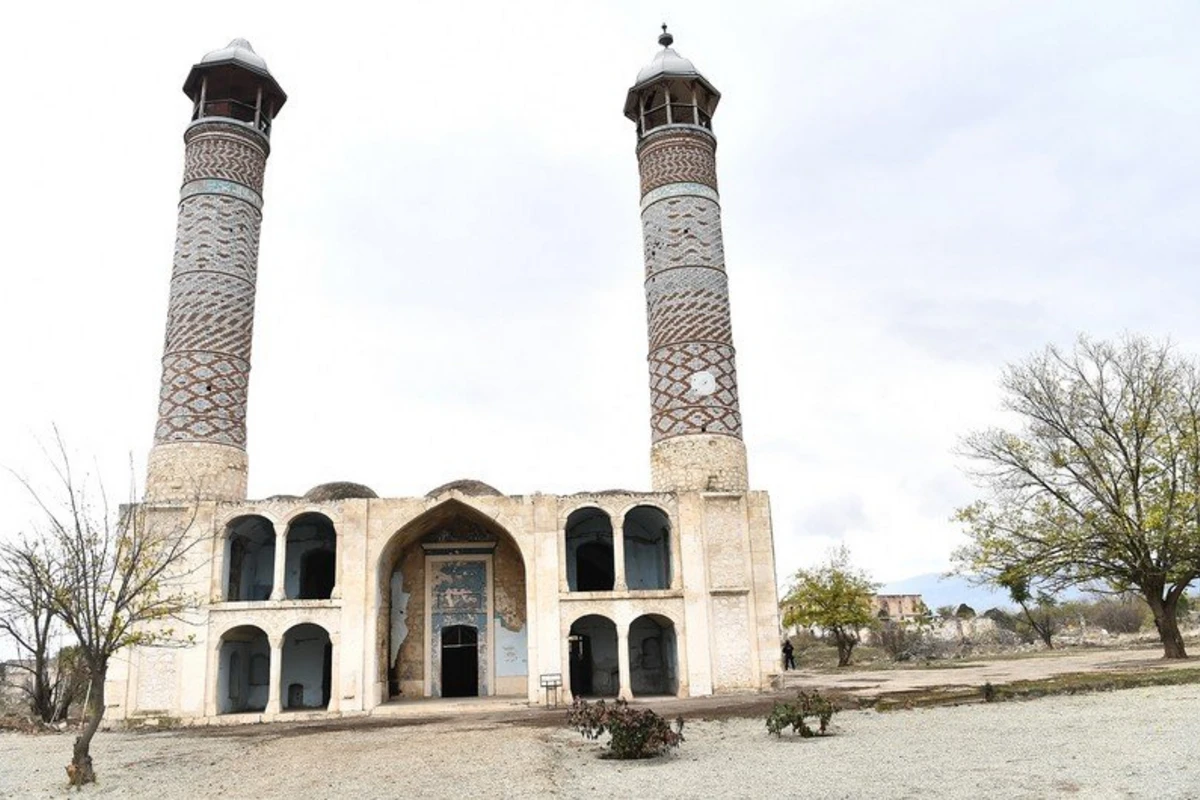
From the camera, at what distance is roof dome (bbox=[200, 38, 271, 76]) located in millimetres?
23656

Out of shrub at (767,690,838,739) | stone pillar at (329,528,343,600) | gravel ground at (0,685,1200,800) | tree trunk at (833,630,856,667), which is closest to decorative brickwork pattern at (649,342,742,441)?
stone pillar at (329,528,343,600)

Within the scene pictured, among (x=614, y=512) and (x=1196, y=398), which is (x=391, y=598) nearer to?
(x=614, y=512)

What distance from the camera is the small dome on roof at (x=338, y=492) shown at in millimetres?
23250

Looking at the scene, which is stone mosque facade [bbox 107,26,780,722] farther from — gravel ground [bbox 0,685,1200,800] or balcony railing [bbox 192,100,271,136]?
gravel ground [bbox 0,685,1200,800]

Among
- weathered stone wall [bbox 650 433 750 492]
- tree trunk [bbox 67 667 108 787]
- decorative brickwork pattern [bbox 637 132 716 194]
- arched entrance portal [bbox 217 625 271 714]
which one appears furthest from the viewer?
decorative brickwork pattern [bbox 637 132 716 194]

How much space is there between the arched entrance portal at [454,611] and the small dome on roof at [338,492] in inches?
89.5

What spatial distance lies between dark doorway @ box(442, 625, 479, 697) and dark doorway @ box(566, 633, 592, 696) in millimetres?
2408

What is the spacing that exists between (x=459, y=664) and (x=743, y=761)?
13855mm

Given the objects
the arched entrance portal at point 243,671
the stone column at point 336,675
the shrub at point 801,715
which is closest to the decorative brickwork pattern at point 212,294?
the arched entrance portal at point 243,671

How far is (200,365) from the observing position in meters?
21.0

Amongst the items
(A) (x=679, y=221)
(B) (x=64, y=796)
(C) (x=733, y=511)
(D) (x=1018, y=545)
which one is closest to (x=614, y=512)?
(C) (x=733, y=511)

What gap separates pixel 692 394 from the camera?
870 inches

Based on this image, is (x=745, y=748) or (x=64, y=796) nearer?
(x=64, y=796)

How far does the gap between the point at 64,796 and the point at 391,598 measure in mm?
13015
